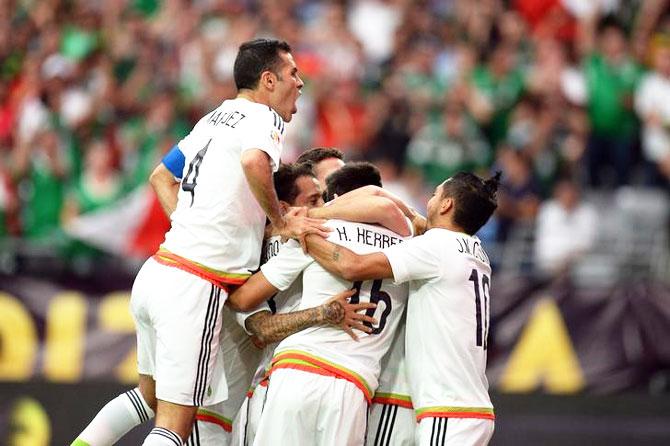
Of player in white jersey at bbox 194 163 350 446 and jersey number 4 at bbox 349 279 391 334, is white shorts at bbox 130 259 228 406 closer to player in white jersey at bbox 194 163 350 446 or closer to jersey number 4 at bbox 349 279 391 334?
player in white jersey at bbox 194 163 350 446

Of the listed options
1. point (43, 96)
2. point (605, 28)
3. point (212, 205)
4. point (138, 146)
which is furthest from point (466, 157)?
point (212, 205)

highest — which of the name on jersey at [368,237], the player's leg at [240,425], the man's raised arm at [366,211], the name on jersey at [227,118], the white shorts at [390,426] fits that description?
the name on jersey at [227,118]

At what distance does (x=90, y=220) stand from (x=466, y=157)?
393 centimetres

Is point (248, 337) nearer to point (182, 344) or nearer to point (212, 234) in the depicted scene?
point (182, 344)

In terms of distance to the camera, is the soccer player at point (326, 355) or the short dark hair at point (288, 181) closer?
the soccer player at point (326, 355)

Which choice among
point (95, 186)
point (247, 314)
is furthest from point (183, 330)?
point (95, 186)

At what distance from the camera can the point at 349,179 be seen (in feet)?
21.6

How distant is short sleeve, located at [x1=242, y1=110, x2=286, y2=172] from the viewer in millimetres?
6301

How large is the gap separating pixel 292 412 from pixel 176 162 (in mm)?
1708

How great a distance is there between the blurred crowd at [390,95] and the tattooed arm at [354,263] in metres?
5.53

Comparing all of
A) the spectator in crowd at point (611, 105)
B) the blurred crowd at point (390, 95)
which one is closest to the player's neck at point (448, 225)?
the blurred crowd at point (390, 95)

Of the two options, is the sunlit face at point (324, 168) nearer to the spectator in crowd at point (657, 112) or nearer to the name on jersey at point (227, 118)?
the name on jersey at point (227, 118)

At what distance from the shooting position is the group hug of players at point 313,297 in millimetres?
6168

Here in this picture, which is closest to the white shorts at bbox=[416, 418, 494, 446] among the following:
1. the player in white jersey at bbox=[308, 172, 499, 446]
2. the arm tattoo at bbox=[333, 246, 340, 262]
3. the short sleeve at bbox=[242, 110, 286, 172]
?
the player in white jersey at bbox=[308, 172, 499, 446]
